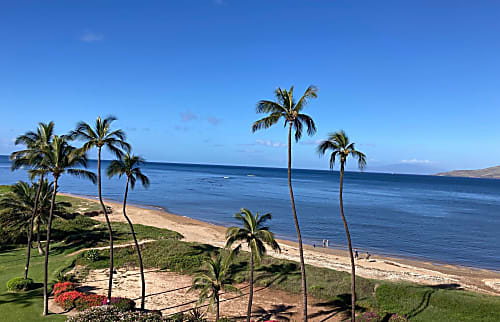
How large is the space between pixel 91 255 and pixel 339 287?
82.9ft

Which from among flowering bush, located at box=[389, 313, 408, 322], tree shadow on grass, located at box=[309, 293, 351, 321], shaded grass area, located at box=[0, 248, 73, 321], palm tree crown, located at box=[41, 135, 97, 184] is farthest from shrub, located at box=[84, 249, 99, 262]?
flowering bush, located at box=[389, 313, 408, 322]

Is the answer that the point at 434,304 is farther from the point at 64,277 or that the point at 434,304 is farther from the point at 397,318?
the point at 64,277

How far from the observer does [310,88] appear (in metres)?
17.2

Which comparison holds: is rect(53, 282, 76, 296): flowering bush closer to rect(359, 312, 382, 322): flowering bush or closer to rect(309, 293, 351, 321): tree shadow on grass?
rect(309, 293, 351, 321): tree shadow on grass

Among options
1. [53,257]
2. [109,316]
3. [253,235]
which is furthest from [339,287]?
[53,257]

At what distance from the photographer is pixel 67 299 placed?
2178 centimetres

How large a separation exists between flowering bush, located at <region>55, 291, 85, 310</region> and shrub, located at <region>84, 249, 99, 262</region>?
35.1ft

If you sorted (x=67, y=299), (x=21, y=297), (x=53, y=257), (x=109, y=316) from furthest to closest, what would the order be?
(x=53, y=257) → (x=21, y=297) → (x=67, y=299) → (x=109, y=316)

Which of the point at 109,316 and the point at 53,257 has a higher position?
the point at 109,316

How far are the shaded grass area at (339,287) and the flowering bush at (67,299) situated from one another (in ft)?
31.6

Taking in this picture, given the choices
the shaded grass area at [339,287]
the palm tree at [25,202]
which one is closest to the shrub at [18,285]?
the shaded grass area at [339,287]

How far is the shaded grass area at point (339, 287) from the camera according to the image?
900 inches

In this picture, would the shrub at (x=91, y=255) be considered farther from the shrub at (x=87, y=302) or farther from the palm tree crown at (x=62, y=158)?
the palm tree crown at (x=62, y=158)

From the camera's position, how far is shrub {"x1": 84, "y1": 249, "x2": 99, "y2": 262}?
33.1 metres
